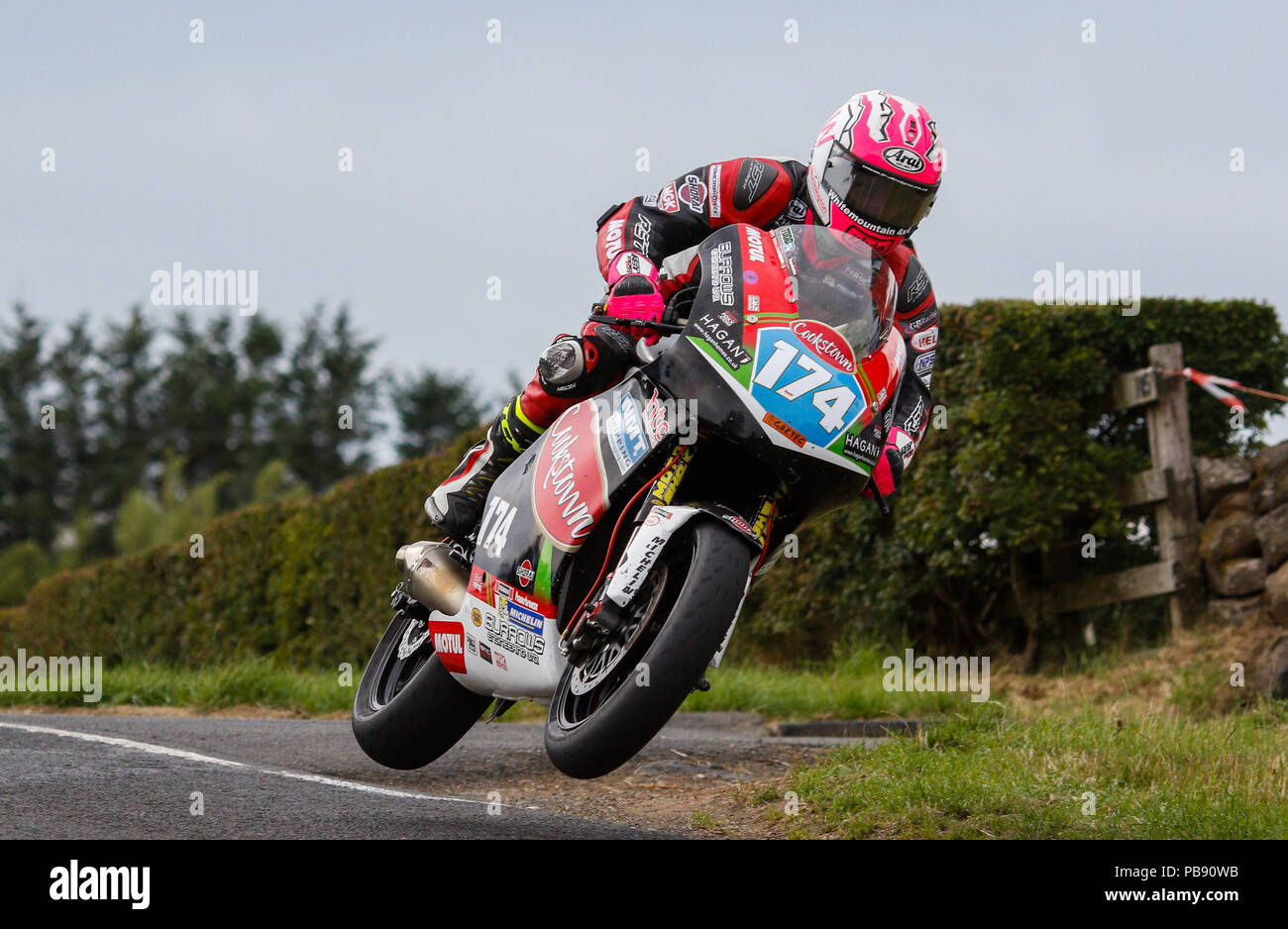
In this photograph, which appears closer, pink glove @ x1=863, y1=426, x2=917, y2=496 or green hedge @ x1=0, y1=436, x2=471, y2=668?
pink glove @ x1=863, y1=426, x2=917, y2=496

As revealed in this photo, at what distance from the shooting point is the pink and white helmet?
179 inches

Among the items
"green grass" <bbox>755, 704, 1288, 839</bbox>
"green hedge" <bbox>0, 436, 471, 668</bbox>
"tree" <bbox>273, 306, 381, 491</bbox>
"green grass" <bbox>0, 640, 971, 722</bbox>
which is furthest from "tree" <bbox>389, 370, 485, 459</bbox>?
"green grass" <bbox>755, 704, 1288, 839</bbox>

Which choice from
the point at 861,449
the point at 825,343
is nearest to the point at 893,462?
the point at 861,449

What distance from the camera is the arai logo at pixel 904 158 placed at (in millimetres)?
4535

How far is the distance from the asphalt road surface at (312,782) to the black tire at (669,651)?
0.66 metres

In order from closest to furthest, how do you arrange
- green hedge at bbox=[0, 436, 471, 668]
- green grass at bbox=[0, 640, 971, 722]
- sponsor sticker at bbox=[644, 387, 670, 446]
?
sponsor sticker at bbox=[644, 387, 670, 446] < green grass at bbox=[0, 640, 971, 722] < green hedge at bbox=[0, 436, 471, 668]

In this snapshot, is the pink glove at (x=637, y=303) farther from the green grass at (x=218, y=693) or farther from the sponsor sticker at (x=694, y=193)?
the green grass at (x=218, y=693)

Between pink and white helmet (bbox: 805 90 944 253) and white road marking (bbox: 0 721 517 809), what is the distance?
100 inches

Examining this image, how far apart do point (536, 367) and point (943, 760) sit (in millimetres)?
2306

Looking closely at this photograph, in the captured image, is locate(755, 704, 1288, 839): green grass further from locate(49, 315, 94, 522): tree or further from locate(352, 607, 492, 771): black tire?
locate(49, 315, 94, 522): tree

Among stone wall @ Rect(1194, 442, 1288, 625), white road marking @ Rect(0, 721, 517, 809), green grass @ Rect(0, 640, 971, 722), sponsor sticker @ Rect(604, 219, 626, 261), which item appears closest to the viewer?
Result: sponsor sticker @ Rect(604, 219, 626, 261)

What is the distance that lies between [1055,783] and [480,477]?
243 centimetres

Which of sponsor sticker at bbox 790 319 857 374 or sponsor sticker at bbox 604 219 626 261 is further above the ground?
sponsor sticker at bbox 604 219 626 261
